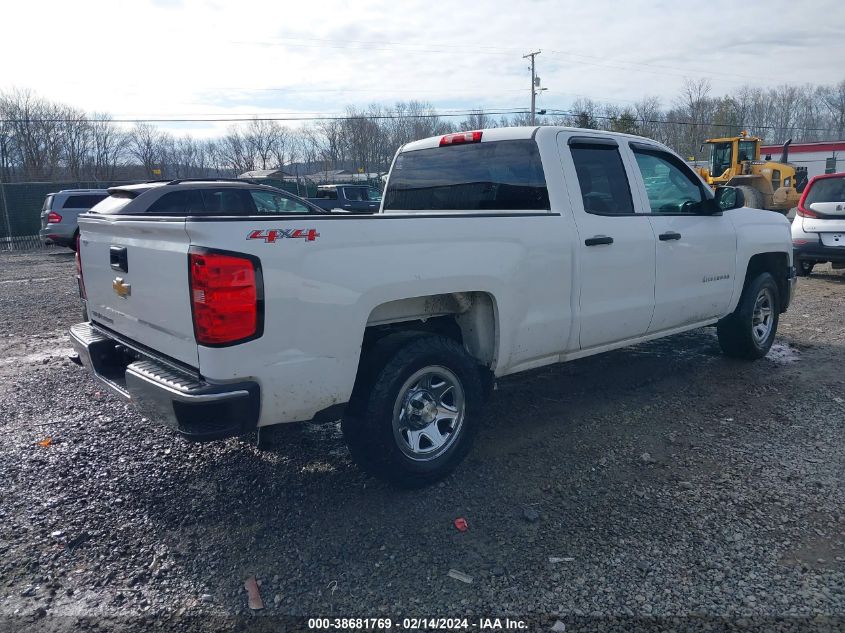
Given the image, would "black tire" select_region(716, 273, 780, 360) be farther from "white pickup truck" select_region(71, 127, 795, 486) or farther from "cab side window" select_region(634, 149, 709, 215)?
"cab side window" select_region(634, 149, 709, 215)

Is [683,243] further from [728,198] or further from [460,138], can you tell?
[460,138]

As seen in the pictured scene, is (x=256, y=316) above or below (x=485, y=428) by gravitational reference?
above

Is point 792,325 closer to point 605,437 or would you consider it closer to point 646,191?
point 646,191

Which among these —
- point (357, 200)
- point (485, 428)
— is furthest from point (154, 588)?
point (357, 200)

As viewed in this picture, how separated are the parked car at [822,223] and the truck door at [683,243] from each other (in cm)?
602

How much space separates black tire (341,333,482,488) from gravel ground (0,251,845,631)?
182 mm

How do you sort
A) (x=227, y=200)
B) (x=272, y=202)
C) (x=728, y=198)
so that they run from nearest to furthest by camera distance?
(x=728, y=198), (x=227, y=200), (x=272, y=202)

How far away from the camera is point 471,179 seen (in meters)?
4.97

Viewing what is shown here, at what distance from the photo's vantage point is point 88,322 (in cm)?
449

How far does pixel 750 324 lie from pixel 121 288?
553 cm

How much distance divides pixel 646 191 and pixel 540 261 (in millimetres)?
1596

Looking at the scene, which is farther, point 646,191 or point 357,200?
point 357,200

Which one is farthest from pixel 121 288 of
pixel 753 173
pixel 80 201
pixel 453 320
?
pixel 753 173

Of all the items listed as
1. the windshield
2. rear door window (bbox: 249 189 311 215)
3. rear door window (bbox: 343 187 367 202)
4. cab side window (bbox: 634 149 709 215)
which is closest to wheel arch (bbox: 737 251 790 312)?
cab side window (bbox: 634 149 709 215)
